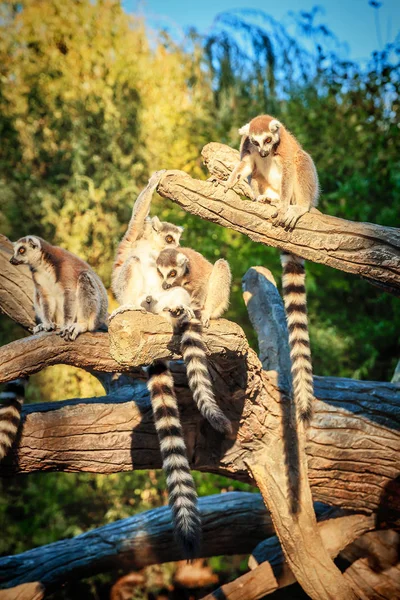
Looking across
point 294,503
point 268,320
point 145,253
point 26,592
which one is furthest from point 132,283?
point 26,592

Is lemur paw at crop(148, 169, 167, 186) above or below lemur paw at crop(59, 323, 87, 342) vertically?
above

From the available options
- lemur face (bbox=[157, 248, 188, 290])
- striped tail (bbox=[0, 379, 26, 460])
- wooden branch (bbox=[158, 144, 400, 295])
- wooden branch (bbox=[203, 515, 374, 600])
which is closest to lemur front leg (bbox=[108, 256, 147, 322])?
lemur face (bbox=[157, 248, 188, 290])

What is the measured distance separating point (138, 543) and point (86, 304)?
289cm

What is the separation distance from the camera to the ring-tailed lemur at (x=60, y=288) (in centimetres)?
501

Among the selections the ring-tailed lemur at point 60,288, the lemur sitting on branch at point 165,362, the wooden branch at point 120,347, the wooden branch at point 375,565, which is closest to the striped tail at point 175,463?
the lemur sitting on branch at point 165,362

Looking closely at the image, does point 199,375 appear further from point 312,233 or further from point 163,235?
point 163,235

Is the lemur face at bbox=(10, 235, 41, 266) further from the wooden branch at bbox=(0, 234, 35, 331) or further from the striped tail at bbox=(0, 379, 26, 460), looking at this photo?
the striped tail at bbox=(0, 379, 26, 460)

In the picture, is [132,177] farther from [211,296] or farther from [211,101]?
[211,296]

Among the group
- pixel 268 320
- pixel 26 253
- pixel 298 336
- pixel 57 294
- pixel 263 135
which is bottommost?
pixel 298 336

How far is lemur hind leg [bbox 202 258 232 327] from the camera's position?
4.41 m

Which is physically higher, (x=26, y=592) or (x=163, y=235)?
(x=163, y=235)

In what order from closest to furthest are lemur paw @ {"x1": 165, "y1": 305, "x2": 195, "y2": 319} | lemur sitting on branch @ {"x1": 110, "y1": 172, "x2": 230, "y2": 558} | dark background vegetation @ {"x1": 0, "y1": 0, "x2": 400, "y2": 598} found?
lemur sitting on branch @ {"x1": 110, "y1": 172, "x2": 230, "y2": 558}, lemur paw @ {"x1": 165, "y1": 305, "x2": 195, "y2": 319}, dark background vegetation @ {"x1": 0, "y1": 0, "x2": 400, "y2": 598}

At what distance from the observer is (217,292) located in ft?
14.5

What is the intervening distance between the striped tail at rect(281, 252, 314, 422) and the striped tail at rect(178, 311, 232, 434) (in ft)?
2.64
